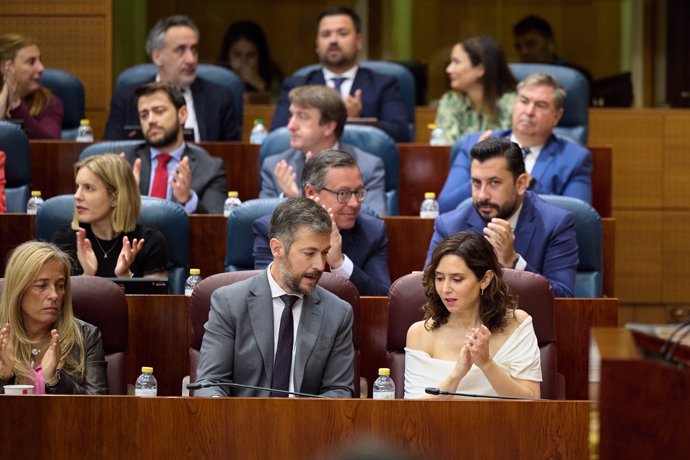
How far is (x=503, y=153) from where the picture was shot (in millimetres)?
4246

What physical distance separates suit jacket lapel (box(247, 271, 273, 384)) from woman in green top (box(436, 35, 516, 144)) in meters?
2.55

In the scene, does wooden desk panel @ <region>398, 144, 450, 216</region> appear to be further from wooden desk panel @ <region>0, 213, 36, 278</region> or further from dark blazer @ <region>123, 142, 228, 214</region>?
wooden desk panel @ <region>0, 213, 36, 278</region>

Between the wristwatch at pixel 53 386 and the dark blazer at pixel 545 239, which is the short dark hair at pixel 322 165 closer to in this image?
the dark blazer at pixel 545 239

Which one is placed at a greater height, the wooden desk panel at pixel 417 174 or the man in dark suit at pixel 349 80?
the man in dark suit at pixel 349 80

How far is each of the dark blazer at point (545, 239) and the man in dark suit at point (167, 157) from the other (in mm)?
1237

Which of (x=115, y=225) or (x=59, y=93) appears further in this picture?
(x=59, y=93)

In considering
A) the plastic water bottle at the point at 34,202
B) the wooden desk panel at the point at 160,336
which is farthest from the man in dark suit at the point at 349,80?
the wooden desk panel at the point at 160,336

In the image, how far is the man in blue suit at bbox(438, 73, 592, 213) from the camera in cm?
515

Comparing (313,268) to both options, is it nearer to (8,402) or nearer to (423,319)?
(423,319)

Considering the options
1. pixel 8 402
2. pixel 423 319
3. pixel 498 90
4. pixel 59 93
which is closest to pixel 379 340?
pixel 423 319

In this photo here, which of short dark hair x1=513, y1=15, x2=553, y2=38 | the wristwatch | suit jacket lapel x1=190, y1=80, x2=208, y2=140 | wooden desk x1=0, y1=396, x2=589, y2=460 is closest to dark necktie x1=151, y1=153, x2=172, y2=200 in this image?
suit jacket lapel x1=190, y1=80, x2=208, y2=140

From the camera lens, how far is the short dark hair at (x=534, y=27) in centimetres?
733

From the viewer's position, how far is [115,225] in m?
4.29

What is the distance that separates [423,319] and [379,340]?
266 mm
